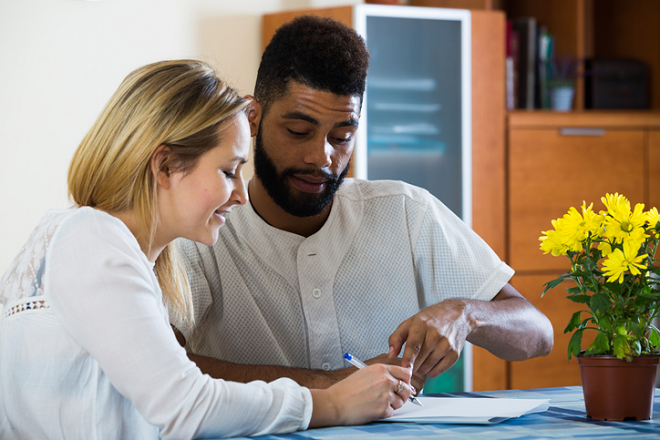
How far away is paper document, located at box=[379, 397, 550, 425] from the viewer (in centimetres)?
97

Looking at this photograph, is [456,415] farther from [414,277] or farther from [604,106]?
[604,106]

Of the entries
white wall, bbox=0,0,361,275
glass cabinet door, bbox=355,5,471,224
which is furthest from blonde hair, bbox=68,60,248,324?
glass cabinet door, bbox=355,5,471,224

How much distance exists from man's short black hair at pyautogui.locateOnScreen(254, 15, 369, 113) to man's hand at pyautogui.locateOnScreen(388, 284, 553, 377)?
53 centimetres

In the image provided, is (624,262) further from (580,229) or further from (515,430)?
(515,430)

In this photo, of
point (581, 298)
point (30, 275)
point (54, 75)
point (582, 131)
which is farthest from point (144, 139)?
point (582, 131)

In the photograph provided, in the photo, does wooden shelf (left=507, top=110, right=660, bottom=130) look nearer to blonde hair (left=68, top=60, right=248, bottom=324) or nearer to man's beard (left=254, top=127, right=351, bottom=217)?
man's beard (left=254, top=127, right=351, bottom=217)

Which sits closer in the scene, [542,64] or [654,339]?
[654,339]

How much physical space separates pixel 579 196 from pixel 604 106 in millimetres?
462

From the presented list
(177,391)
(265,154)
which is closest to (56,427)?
(177,391)

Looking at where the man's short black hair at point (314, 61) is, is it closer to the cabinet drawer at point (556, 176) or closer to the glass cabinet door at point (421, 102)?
the glass cabinet door at point (421, 102)

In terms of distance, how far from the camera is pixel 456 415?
99 cm

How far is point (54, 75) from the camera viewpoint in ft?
7.83

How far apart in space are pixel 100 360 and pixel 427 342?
0.53 metres

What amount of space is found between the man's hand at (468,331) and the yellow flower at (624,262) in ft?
1.00
